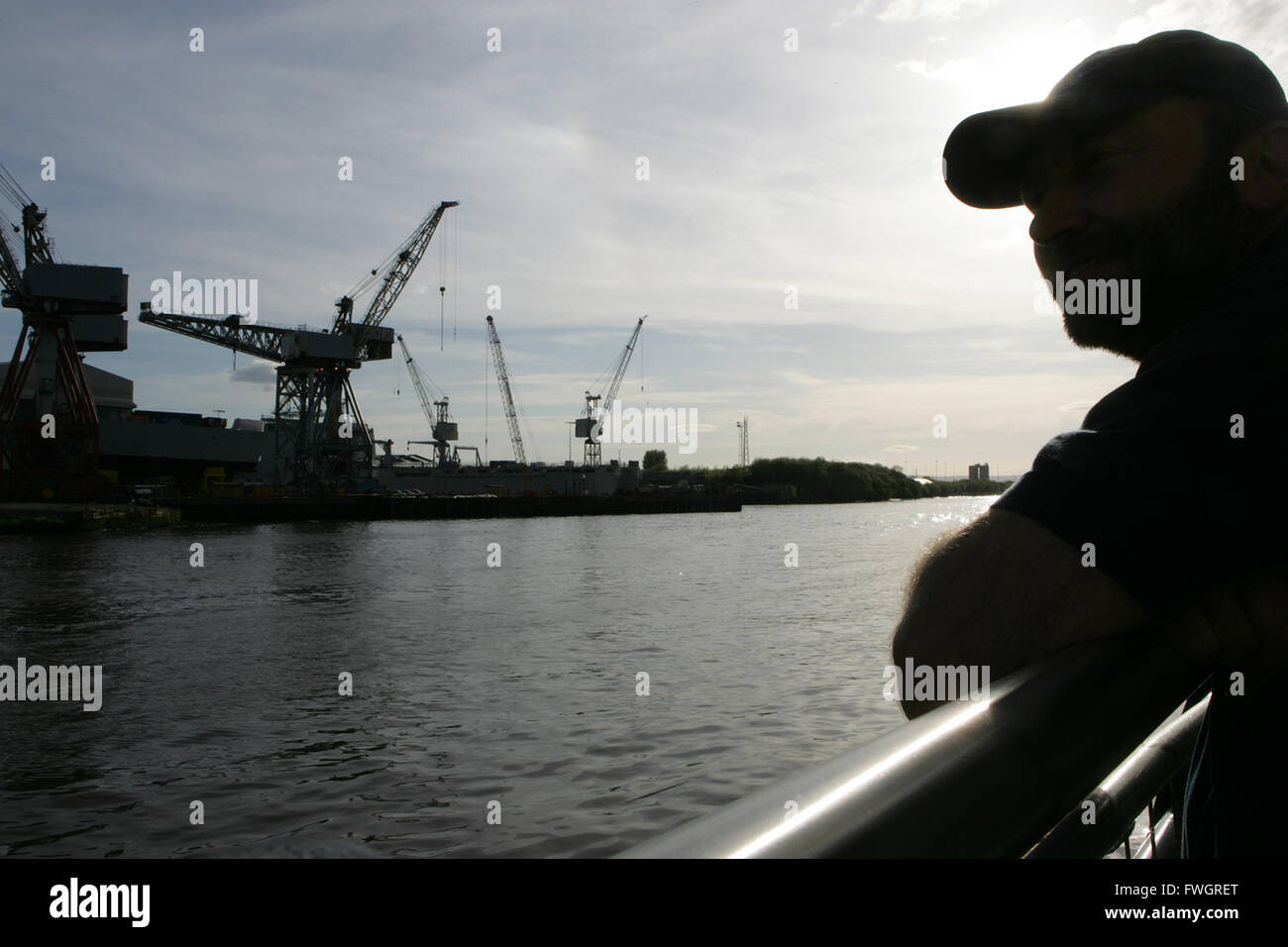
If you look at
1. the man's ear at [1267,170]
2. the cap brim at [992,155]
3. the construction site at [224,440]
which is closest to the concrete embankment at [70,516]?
the construction site at [224,440]

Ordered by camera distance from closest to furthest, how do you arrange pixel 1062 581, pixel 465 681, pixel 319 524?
pixel 1062 581 < pixel 465 681 < pixel 319 524

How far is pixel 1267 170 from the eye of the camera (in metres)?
1.25

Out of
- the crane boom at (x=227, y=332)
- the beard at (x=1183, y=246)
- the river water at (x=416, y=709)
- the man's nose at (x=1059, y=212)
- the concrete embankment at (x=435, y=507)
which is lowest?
the river water at (x=416, y=709)

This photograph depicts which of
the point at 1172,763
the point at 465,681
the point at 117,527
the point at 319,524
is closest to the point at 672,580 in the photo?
the point at 465,681

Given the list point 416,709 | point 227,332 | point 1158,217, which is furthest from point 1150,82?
point 227,332

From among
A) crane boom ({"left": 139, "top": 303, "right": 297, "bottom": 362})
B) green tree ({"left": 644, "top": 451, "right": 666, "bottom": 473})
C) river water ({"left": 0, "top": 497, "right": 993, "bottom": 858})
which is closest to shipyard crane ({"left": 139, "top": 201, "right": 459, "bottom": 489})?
crane boom ({"left": 139, "top": 303, "right": 297, "bottom": 362})

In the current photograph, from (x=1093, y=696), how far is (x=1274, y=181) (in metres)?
0.89

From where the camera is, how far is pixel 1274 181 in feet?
4.09

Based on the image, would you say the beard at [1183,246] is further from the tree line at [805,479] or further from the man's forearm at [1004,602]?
the tree line at [805,479]

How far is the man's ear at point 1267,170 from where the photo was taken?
1.25 meters

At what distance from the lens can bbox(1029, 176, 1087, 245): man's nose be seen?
1349 millimetres

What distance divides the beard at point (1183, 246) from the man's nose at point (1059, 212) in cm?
3
